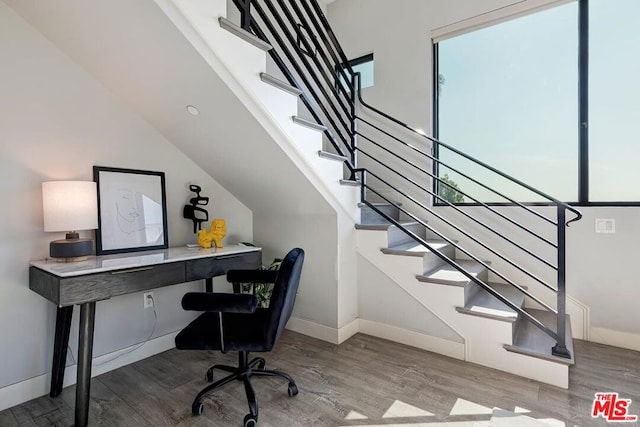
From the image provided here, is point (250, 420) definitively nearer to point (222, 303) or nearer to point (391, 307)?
point (222, 303)

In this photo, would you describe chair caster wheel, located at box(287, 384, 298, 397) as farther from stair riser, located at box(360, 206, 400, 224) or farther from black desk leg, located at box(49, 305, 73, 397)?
stair riser, located at box(360, 206, 400, 224)

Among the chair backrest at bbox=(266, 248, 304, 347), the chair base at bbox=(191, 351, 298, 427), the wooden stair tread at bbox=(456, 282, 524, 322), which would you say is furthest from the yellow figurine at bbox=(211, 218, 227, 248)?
the wooden stair tread at bbox=(456, 282, 524, 322)

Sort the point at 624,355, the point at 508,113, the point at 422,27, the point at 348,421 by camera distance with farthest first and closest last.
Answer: the point at 422,27 → the point at 508,113 → the point at 624,355 → the point at 348,421

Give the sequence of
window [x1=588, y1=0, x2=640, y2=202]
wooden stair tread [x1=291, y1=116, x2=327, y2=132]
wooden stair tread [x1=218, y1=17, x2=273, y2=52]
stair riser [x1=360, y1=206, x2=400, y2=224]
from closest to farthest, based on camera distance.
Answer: wooden stair tread [x1=218, y1=17, x2=273, y2=52]
wooden stair tread [x1=291, y1=116, x2=327, y2=132]
window [x1=588, y1=0, x2=640, y2=202]
stair riser [x1=360, y1=206, x2=400, y2=224]

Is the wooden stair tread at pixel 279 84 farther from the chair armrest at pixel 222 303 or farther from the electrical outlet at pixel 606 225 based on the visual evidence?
the electrical outlet at pixel 606 225

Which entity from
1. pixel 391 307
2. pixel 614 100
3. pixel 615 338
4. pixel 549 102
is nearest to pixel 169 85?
pixel 391 307

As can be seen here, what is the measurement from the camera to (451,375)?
2.09 meters

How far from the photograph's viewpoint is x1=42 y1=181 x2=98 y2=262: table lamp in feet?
5.74

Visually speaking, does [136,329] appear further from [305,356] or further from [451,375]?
[451,375]

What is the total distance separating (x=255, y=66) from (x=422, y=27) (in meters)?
2.34

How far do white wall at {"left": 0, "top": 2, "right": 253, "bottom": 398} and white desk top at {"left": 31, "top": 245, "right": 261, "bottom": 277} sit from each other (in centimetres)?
21

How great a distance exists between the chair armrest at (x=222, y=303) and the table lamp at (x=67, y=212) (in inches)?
30.3

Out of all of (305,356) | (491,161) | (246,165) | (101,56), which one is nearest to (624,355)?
(491,161)

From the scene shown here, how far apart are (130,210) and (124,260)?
541 mm
